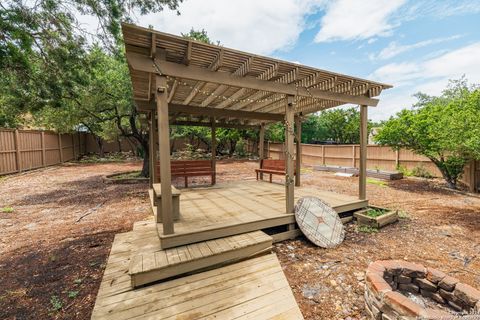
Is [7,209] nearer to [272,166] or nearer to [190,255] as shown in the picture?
[190,255]

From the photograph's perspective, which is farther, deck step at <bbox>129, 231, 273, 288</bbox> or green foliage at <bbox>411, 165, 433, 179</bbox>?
green foliage at <bbox>411, 165, 433, 179</bbox>

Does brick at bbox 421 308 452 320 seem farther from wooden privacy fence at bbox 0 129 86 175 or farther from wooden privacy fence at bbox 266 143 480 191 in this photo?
wooden privacy fence at bbox 0 129 86 175

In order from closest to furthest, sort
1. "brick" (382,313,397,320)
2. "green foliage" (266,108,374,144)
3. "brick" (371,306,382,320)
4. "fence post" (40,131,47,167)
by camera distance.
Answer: "brick" (382,313,397,320) < "brick" (371,306,382,320) < "fence post" (40,131,47,167) < "green foliage" (266,108,374,144)

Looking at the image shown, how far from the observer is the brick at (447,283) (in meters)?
2.08

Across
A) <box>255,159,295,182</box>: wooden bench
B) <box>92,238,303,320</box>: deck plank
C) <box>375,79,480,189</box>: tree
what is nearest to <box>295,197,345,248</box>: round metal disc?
<box>92,238,303,320</box>: deck plank

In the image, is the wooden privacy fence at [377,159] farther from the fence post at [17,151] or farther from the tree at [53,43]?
the fence post at [17,151]

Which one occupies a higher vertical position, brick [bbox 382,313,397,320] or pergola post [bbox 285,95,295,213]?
pergola post [bbox 285,95,295,213]

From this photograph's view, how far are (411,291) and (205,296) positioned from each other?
7.29ft

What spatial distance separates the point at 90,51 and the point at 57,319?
5.93 meters

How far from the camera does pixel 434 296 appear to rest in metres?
2.22

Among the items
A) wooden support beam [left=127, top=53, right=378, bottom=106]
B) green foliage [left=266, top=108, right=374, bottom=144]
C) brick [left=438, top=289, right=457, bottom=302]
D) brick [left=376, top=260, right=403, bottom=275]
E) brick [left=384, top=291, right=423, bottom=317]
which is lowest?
brick [left=438, top=289, right=457, bottom=302]

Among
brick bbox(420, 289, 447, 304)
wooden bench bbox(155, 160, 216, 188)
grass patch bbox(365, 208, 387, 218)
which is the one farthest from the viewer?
wooden bench bbox(155, 160, 216, 188)

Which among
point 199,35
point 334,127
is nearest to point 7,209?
point 199,35

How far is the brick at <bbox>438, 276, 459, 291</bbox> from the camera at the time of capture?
208 cm
